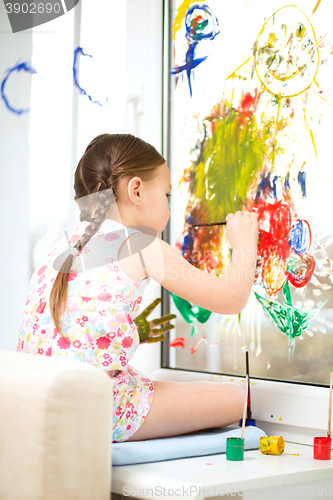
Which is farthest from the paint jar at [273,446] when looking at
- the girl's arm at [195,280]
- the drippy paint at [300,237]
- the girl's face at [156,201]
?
the girl's face at [156,201]

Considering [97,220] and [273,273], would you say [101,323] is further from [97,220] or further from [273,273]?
[273,273]

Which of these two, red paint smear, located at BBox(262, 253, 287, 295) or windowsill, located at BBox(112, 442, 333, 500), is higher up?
red paint smear, located at BBox(262, 253, 287, 295)

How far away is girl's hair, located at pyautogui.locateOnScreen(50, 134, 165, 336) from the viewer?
108 centimetres

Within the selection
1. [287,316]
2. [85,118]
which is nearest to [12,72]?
[85,118]

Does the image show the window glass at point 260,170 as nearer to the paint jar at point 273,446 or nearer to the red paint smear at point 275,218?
the red paint smear at point 275,218

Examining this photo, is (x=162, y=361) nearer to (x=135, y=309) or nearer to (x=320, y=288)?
(x=135, y=309)

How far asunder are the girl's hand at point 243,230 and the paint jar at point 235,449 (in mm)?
405

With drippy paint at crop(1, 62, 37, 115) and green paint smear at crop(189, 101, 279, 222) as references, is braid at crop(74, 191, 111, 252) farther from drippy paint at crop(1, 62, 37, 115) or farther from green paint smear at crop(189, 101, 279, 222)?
drippy paint at crop(1, 62, 37, 115)

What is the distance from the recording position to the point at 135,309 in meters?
1.05

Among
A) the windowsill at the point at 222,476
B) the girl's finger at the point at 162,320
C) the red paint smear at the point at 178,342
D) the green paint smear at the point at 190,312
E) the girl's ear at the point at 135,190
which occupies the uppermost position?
the girl's ear at the point at 135,190

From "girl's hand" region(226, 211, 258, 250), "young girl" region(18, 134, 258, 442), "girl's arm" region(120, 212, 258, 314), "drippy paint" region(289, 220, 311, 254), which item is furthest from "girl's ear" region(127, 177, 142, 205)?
"drippy paint" region(289, 220, 311, 254)

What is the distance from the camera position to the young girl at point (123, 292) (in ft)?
→ 3.19

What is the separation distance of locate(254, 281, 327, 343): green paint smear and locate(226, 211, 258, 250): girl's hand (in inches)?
4.8

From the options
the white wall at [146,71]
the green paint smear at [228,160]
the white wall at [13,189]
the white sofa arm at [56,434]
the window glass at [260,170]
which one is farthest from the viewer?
the white wall at [13,189]
